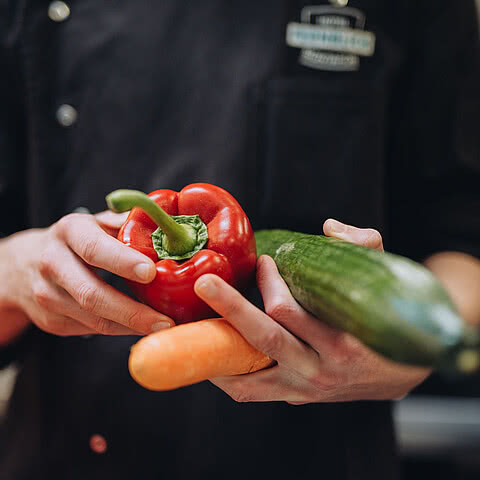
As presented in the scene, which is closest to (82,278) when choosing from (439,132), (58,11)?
(58,11)

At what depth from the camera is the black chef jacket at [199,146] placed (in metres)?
0.80

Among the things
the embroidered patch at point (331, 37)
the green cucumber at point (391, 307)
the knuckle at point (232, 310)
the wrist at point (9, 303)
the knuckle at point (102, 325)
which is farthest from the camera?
the embroidered patch at point (331, 37)

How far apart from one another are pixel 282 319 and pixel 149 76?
51 centimetres

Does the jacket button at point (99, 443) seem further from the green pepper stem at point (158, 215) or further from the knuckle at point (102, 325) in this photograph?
the green pepper stem at point (158, 215)

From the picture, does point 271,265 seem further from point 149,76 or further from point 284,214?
point 149,76

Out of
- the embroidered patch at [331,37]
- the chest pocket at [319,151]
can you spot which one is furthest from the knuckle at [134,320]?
the embroidered patch at [331,37]

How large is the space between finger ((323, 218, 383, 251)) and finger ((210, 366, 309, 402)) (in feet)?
0.50

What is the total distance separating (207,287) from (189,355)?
0.07m

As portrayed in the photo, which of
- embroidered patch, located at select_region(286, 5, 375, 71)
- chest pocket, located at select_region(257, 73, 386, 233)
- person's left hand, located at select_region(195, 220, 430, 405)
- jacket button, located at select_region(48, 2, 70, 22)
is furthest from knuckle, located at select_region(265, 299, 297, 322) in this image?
jacket button, located at select_region(48, 2, 70, 22)

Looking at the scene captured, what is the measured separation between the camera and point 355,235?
528 mm

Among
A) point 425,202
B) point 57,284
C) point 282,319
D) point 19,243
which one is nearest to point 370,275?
point 282,319

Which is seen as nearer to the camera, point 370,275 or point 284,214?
point 370,275

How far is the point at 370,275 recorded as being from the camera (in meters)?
0.39

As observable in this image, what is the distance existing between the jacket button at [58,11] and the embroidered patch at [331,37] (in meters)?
0.36
